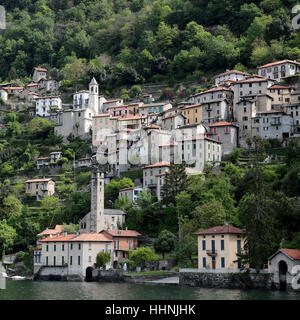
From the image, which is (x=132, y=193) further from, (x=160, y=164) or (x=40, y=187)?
(x=40, y=187)

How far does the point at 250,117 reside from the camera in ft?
295

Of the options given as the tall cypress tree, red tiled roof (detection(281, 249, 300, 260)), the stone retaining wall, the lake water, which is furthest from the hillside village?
the lake water

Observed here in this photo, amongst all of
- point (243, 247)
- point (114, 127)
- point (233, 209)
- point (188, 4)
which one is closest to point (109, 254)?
point (233, 209)

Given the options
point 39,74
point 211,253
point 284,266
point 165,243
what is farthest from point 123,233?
point 39,74

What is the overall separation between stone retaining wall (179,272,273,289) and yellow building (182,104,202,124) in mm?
41934

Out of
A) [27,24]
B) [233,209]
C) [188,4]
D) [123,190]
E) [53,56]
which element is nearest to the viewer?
[233,209]

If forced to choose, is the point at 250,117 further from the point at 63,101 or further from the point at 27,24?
the point at 27,24

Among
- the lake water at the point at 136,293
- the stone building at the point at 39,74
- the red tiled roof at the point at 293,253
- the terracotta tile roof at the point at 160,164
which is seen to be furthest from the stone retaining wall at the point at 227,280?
the stone building at the point at 39,74

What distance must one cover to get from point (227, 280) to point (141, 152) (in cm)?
4137

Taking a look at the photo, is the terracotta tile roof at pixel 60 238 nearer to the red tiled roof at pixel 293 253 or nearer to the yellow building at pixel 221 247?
the yellow building at pixel 221 247

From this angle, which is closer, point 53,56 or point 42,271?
point 42,271

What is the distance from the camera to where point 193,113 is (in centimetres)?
9675

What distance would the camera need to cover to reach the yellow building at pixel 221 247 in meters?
57.0

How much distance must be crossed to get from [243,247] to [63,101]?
8353 cm
